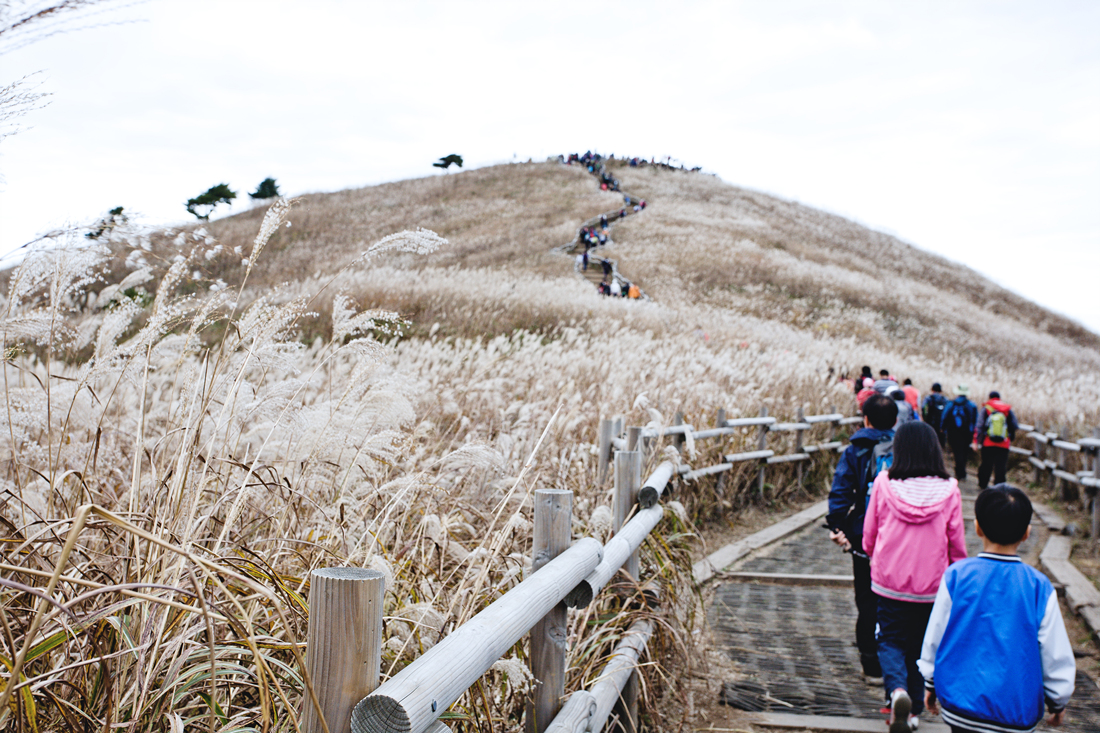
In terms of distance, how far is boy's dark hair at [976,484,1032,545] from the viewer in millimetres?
2727

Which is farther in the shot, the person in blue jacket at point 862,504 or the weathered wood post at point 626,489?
the person in blue jacket at point 862,504

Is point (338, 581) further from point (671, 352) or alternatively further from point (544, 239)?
point (544, 239)

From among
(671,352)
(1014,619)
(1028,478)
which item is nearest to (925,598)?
(1014,619)

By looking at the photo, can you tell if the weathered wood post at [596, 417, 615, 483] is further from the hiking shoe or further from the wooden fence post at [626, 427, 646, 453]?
the hiking shoe

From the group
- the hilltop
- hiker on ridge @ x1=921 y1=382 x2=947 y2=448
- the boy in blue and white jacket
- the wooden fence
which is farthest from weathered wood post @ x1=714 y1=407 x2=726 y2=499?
hiker on ridge @ x1=921 y1=382 x2=947 y2=448

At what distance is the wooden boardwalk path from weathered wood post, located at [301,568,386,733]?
9.98ft

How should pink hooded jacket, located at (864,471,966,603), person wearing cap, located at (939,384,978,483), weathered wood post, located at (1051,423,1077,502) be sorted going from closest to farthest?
pink hooded jacket, located at (864,471,966,603), weathered wood post, located at (1051,423,1077,502), person wearing cap, located at (939,384,978,483)

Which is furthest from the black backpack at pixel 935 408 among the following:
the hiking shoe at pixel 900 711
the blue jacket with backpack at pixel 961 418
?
the hiking shoe at pixel 900 711

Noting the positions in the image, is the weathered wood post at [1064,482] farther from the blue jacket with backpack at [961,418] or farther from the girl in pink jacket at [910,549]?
the girl in pink jacket at [910,549]

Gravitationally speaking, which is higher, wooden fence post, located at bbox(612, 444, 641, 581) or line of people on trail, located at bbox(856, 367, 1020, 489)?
wooden fence post, located at bbox(612, 444, 641, 581)

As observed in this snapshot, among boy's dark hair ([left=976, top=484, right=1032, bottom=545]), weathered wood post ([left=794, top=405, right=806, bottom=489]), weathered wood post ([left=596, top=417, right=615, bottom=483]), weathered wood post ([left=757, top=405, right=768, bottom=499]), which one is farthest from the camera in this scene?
weathered wood post ([left=794, top=405, right=806, bottom=489])

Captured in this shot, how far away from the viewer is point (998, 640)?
261cm

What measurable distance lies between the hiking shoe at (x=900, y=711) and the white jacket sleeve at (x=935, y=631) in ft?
1.82

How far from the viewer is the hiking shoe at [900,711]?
3.29 m
